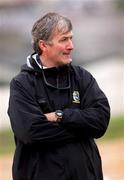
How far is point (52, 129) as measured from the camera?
14.0 feet

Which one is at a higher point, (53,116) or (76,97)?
(76,97)

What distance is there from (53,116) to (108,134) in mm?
2822

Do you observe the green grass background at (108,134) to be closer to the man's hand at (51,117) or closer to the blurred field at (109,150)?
the blurred field at (109,150)

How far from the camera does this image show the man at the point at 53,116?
4.27 metres

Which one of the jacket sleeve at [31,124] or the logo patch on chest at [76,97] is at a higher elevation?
the logo patch on chest at [76,97]

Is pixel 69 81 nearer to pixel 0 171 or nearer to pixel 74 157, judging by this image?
pixel 74 157

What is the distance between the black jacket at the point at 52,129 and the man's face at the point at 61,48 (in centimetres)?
8

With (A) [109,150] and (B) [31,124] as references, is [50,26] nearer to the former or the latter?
(B) [31,124]

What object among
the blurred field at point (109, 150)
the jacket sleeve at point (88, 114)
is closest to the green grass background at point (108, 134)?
the blurred field at point (109, 150)

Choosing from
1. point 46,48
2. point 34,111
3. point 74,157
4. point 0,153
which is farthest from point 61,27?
point 0,153

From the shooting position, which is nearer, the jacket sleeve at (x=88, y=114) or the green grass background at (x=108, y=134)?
the jacket sleeve at (x=88, y=114)

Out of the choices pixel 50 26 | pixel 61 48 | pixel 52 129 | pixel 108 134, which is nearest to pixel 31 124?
pixel 52 129

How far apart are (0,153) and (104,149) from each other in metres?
1.09

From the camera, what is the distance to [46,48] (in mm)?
4383
